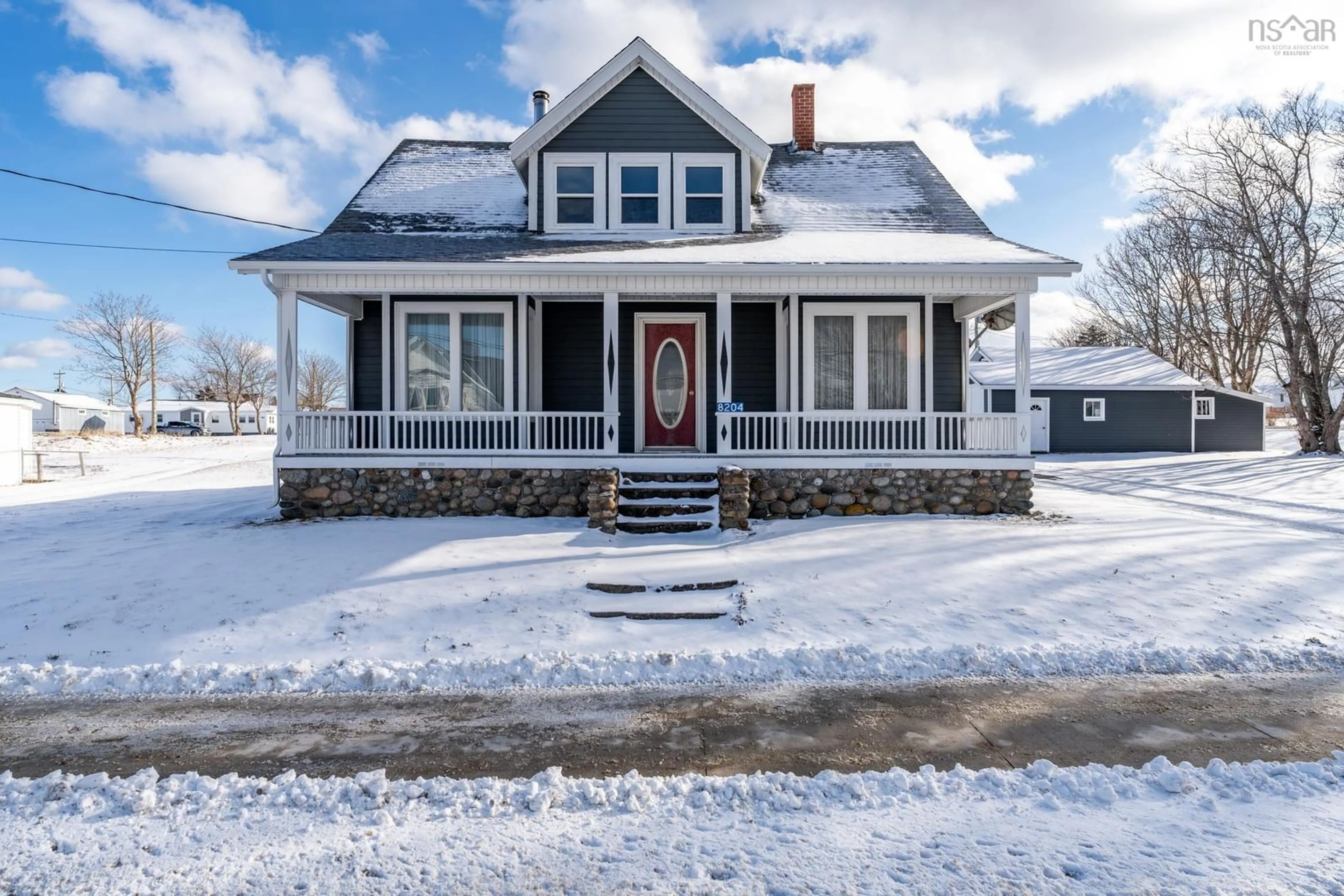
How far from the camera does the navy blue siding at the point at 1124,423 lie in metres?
25.5

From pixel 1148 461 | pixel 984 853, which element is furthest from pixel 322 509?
pixel 1148 461

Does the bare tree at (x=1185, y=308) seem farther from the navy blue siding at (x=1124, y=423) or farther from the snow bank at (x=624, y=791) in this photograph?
the snow bank at (x=624, y=791)

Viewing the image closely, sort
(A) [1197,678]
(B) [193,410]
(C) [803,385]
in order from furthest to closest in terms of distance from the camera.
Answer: (B) [193,410]
(C) [803,385]
(A) [1197,678]

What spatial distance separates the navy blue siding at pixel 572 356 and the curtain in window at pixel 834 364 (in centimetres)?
367

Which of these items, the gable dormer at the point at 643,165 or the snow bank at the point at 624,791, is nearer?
the snow bank at the point at 624,791

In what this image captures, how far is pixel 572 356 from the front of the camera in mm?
12156

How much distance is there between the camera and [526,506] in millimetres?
9914

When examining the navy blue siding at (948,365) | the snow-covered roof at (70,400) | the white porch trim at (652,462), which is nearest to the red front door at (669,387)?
the white porch trim at (652,462)

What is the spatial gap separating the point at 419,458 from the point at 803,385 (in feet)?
20.0

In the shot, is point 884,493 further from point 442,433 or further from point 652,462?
point 442,433

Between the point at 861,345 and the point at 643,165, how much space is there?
15.8ft

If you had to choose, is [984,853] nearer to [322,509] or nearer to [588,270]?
[588,270]

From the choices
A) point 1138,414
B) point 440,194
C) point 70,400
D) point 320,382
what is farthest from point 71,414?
point 1138,414

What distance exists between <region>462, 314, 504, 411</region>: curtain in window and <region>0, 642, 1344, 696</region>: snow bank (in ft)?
22.2
